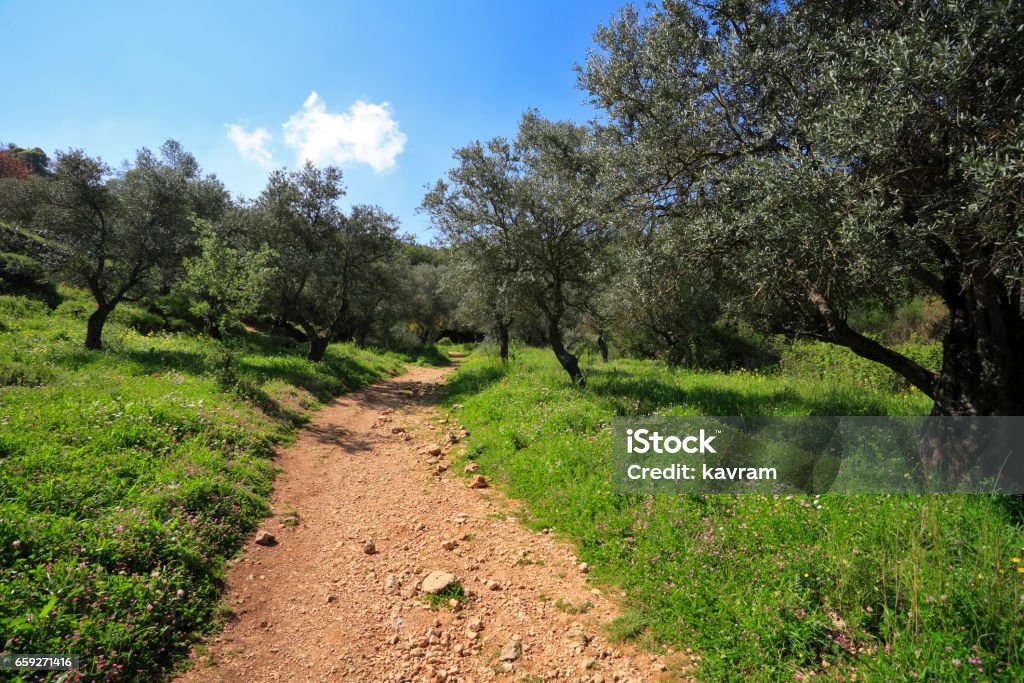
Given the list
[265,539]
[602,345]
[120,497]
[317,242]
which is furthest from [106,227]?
[602,345]

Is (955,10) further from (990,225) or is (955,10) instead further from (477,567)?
(477,567)

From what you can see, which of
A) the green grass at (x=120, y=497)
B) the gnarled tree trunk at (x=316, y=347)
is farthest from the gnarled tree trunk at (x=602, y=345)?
the green grass at (x=120, y=497)

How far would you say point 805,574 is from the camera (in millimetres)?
4461

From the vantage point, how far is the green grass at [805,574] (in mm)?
3488

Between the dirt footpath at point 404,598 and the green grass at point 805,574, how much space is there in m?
0.54

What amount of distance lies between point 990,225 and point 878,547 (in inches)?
145

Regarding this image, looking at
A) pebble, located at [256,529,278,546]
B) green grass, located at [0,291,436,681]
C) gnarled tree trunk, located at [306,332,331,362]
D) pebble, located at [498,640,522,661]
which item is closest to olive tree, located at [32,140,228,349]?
green grass, located at [0,291,436,681]

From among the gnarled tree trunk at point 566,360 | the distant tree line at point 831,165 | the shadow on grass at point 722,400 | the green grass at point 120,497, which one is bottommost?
the green grass at point 120,497

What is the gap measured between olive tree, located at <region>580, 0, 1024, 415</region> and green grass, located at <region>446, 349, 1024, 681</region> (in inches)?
122

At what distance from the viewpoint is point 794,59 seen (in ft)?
23.6

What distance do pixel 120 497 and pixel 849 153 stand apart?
10837mm

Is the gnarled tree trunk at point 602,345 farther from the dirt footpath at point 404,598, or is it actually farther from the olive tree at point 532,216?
the dirt footpath at point 404,598

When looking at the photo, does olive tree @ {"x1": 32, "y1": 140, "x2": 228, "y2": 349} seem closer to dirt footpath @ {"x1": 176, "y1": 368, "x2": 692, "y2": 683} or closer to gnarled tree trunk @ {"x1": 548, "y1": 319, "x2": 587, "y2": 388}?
dirt footpath @ {"x1": 176, "y1": 368, "x2": 692, "y2": 683}

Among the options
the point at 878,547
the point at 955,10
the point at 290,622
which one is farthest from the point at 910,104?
the point at 290,622
